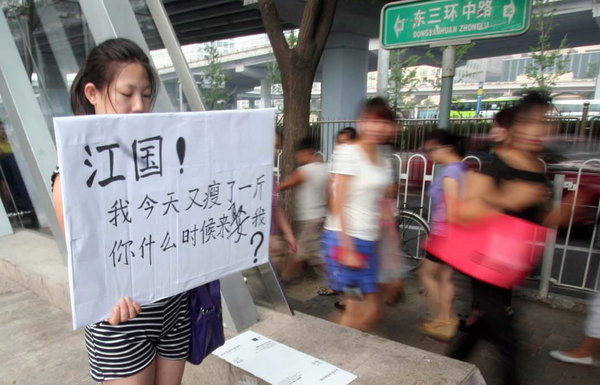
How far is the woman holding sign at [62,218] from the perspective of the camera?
1.30 m

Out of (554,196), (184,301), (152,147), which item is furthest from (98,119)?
(554,196)

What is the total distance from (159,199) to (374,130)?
1.68m

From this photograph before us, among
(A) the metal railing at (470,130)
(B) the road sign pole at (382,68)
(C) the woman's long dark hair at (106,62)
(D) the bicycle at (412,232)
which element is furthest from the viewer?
(B) the road sign pole at (382,68)

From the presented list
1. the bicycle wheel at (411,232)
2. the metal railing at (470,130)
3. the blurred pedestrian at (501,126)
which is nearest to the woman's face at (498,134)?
the blurred pedestrian at (501,126)

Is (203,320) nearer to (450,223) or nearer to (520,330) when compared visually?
(450,223)

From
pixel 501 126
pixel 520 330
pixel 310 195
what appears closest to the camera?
pixel 501 126

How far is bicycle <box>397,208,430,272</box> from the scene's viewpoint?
16.0 feet

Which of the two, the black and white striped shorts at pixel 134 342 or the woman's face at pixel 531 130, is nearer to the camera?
the black and white striped shorts at pixel 134 342

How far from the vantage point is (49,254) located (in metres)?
4.11

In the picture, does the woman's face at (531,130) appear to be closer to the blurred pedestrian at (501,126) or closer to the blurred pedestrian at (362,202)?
the blurred pedestrian at (501,126)

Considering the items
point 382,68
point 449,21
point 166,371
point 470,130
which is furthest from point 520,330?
point 382,68

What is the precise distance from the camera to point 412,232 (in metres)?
4.98

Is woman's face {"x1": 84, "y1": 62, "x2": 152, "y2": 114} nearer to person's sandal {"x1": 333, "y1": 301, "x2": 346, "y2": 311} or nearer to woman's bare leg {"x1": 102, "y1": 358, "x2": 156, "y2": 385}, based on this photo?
woman's bare leg {"x1": 102, "y1": 358, "x2": 156, "y2": 385}

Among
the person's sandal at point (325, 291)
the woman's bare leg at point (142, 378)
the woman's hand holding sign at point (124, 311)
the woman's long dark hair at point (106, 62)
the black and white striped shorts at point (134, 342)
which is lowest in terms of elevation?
the person's sandal at point (325, 291)
